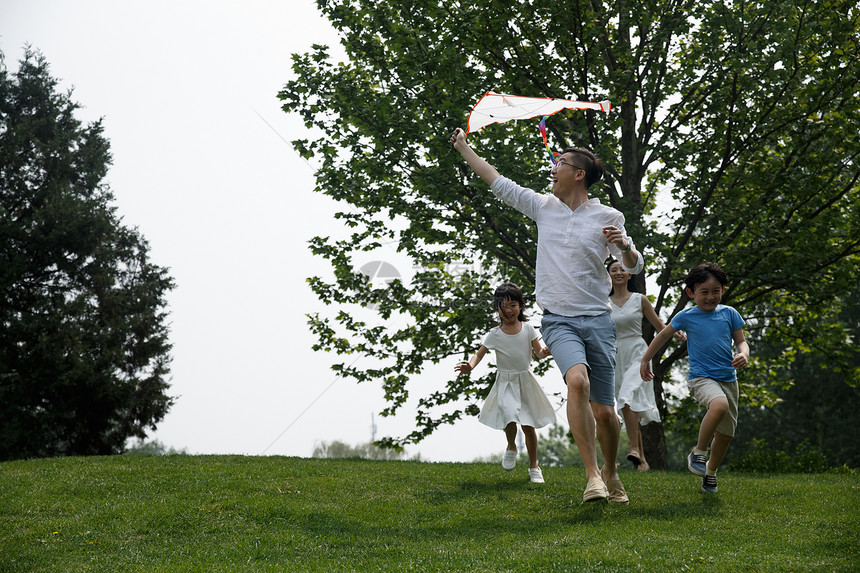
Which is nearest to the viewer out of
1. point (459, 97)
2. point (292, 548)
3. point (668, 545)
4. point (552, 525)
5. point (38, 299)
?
point (668, 545)

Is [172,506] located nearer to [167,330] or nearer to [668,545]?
[668,545]

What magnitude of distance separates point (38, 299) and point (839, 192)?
24918 mm

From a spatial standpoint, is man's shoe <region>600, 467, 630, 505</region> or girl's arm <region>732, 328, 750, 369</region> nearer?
man's shoe <region>600, 467, 630, 505</region>

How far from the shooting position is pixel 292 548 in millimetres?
5586

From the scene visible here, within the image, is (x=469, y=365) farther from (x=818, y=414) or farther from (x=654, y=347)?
(x=818, y=414)

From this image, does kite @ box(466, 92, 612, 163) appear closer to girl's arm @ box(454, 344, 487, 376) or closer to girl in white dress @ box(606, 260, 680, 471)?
girl's arm @ box(454, 344, 487, 376)

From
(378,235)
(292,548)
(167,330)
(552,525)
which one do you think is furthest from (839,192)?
(167,330)

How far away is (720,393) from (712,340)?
0.52m

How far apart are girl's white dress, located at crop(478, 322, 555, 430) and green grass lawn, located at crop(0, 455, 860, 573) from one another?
74 cm

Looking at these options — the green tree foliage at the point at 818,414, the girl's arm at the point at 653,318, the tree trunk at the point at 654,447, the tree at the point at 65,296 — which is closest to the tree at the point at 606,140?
the tree trunk at the point at 654,447

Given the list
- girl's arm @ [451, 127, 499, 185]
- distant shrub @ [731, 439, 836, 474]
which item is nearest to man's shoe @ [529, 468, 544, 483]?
girl's arm @ [451, 127, 499, 185]

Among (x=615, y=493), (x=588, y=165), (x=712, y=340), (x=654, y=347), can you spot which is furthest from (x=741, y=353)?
(x=588, y=165)

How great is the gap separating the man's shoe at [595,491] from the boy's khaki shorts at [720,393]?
1.70m

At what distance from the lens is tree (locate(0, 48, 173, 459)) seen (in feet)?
81.4
